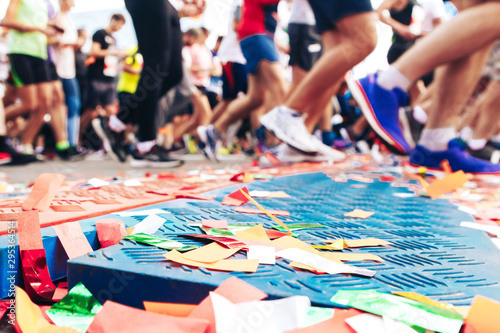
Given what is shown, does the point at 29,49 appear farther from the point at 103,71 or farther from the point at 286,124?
the point at 103,71

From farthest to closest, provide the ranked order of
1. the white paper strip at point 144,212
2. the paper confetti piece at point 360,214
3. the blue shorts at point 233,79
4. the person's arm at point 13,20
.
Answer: the blue shorts at point 233,79
the person's arm at point 13,20
the paper confetti piece at point 360,214
the white paper strip at point 144,212

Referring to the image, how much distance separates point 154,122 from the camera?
10.3 ft

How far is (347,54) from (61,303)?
2.17 metres

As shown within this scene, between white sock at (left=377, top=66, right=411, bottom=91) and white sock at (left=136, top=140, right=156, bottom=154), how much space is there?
5.47 feet

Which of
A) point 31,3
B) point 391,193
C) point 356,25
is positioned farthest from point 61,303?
point 31,3

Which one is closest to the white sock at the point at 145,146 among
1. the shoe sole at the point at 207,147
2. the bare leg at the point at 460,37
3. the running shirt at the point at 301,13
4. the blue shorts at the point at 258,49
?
the shoe sole at the point at 207,147

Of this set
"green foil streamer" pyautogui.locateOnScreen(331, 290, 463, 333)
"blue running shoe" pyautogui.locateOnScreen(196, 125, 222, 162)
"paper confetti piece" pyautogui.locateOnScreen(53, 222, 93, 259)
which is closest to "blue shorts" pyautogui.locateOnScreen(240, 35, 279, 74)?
"blue running shoe" pyautogui.locateOnScreen(196, 125, 222, 162)

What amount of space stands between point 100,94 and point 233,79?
231cm

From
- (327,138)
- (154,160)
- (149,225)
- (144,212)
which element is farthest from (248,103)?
(149,225)

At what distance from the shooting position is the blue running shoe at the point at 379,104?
8.16 ft

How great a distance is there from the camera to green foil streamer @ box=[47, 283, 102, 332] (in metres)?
0.57

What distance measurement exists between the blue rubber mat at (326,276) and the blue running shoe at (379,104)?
142 cm

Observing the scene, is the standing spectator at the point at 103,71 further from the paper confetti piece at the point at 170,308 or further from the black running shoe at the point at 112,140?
the paper confetti piece at the point at 170,308

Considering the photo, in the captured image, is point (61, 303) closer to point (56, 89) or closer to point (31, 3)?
point (31, 3)
